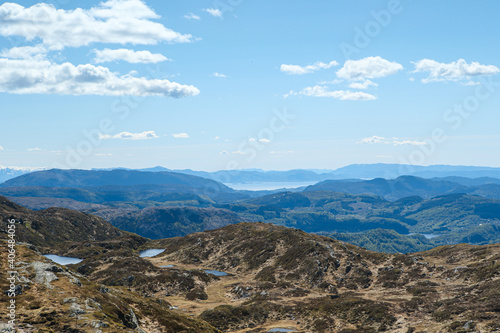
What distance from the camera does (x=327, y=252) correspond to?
142m

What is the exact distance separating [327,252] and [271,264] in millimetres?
26512

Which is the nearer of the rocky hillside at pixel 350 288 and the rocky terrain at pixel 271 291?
the rocky terrain at pixel 271 291

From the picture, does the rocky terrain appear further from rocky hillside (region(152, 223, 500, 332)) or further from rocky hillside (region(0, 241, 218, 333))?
rocky hillside (region(152, 223, 500, 332))

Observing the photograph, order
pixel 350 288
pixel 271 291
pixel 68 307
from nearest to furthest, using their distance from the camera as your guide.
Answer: pixel 68 307
pixel 350 288
pixel 271 291

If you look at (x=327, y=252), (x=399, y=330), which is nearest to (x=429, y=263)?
(x=327, y=252)

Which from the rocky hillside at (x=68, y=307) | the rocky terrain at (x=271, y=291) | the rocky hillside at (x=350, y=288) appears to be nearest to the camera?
the rocky hillside at (x=68, y=307)

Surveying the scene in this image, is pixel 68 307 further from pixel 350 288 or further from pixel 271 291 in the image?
pixel 350 288

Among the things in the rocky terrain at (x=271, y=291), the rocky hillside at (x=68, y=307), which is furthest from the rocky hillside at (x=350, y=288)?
the rocky hillside at (x=68, y=307)

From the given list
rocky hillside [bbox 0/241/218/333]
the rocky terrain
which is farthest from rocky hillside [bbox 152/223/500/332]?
rocky hillside [bbox 0/241/218/333]

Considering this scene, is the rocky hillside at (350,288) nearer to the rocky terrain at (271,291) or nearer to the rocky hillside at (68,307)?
the rocky terrain at (271,291)

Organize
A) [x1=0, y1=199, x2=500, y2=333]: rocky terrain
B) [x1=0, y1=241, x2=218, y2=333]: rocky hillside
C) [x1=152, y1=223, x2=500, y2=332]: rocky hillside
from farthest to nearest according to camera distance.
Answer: [x1=152, y1=223, x2=500, y2=332]: rocky hillside, [x1=0, y1=199, x2=500, y2=333]: rocky terrain, [x1=0, y1=241, x2=218, y2=333]: rocky hillside

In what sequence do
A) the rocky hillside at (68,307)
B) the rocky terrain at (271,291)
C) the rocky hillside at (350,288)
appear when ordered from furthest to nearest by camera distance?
the rocky hillside at (350,288) → the rocky terrain at (271,291) → the rocky hillside at (68,307)

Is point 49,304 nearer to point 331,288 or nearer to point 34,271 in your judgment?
point 34,271

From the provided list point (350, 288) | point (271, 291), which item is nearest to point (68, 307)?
point (271, 291)
